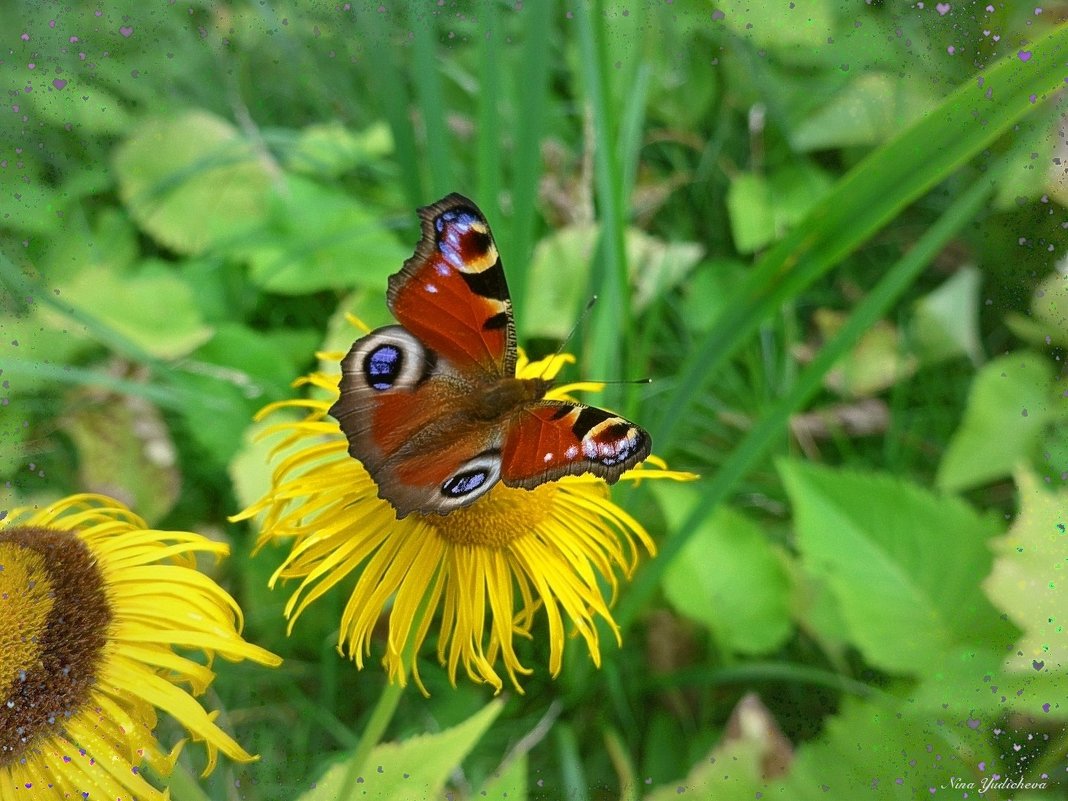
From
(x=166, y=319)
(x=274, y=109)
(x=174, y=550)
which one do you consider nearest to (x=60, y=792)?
Answer: (x=174, y=550)

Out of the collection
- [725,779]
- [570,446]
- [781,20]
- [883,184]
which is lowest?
[725,779]

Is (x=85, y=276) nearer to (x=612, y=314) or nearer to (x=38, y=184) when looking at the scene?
(x=38, y=184)

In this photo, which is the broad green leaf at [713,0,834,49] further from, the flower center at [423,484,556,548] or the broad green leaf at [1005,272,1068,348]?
the flower center at [423,484,556,548]

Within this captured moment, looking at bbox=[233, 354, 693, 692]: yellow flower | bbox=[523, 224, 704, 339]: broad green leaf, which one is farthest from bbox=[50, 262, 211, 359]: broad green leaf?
bbox=[233, 354, 693, 692]: yellow flower

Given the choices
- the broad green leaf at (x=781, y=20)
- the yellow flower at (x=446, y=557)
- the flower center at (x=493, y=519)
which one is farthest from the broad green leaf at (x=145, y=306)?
the broad green leaf at (x=781, y=20)

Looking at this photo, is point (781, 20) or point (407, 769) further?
point (781, 20)

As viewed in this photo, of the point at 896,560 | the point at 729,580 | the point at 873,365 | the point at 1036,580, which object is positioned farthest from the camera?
the point at 873,365

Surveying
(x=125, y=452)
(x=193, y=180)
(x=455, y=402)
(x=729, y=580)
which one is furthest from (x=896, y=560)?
(x=193, y=180)

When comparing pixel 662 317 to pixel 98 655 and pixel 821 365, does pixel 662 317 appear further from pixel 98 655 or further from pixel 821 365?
pixel 98 655
